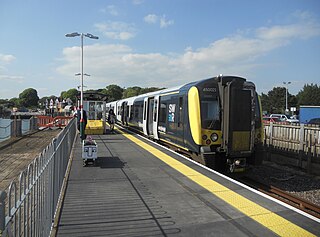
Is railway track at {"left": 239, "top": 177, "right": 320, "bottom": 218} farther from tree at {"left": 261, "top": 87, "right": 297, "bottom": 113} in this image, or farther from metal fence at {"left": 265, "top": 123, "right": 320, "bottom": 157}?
tree at {"left": 261, "top": 87, "right": 297, "bottom": 113}

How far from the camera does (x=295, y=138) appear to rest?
14594mm

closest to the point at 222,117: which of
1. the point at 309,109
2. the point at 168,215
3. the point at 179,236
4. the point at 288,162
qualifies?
the point at 168,215

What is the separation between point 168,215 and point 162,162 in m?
4.83

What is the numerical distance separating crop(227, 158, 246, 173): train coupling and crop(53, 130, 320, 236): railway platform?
1549mm

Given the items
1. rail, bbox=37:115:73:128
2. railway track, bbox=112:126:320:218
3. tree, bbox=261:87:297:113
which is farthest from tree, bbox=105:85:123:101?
railway track, bbox=112:126:320:218

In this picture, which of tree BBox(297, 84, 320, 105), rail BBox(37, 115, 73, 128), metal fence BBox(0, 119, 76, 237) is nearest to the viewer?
metal fence BBox(0, 119, 76, 237)

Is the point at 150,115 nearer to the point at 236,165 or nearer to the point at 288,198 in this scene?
the point at 236,165

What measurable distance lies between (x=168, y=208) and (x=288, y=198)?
4.99 meters

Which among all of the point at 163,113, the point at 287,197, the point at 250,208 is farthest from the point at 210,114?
the point at 250,208

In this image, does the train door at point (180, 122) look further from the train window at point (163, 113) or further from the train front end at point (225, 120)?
the train window at point (163, 113)

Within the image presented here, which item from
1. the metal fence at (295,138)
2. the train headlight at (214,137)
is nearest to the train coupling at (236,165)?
the train headlight at (214,137)

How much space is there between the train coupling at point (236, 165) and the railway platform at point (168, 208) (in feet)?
5.08

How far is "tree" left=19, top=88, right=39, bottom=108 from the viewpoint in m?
145

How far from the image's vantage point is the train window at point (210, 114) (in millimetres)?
9702
